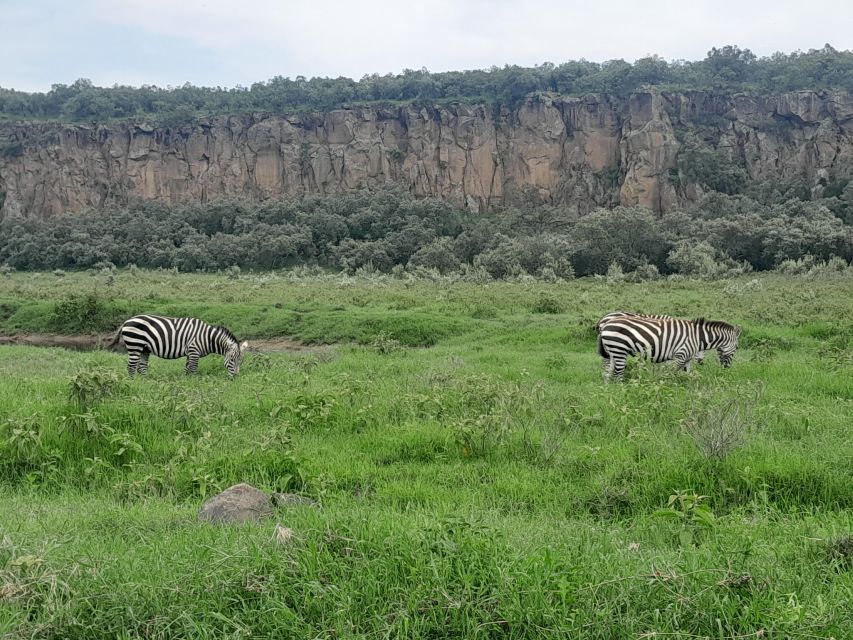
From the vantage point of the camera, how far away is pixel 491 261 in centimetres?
4762

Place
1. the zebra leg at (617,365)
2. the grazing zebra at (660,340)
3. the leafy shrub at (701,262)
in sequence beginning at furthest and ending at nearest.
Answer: the leafy shrub at (701,262) → the grazing zebra at (660,340) → the zebra leg at (617,365)

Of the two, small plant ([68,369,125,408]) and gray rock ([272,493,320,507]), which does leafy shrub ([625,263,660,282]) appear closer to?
small plant ([68,369,125,408])

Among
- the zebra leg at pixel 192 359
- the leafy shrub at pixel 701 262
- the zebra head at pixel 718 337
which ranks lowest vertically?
the leafy shrub at pixel 701 262

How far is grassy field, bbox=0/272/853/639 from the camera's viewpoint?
136 inches

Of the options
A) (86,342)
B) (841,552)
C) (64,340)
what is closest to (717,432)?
(841,552)

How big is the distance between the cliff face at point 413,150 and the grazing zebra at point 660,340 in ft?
259

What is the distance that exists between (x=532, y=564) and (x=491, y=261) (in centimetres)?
4440

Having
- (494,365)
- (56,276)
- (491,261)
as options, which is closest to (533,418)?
(494,365)

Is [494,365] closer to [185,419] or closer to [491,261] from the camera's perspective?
[185,419]

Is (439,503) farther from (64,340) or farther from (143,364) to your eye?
(64,340)

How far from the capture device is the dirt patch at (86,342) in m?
20.1

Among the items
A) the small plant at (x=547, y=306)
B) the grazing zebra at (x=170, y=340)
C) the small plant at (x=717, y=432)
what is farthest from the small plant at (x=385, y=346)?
the small plant at (x=717, y=432)

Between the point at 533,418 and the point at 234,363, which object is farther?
the point at 234,363

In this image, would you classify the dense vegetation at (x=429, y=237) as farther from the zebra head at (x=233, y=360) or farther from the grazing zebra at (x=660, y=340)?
the zebra head at (x=233, y=360)
